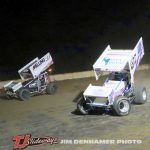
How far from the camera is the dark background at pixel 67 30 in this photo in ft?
84.6

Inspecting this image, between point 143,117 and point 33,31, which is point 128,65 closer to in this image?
point 143,117

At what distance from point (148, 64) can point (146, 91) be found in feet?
14.9

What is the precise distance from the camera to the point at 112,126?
14477mm

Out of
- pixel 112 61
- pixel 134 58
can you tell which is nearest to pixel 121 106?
pixel 112 61

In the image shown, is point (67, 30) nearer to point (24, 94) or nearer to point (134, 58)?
point (24, 94)

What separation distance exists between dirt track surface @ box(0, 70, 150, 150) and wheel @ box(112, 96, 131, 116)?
0.66ft

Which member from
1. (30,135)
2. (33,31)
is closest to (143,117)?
(30,135)

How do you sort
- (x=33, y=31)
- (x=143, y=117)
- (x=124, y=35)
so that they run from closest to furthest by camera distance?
1. (x=143, y=117)
2. (x=124, y=35)
3. (x=33, y=31)

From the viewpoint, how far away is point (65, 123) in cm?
1532

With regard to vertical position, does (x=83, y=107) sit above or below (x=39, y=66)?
below

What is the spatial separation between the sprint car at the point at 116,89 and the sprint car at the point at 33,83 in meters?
3.56

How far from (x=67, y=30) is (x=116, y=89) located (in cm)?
1405

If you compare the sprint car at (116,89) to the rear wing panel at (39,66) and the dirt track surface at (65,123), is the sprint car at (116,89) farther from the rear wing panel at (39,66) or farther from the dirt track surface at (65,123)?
the rear wing panel at (39,66)
